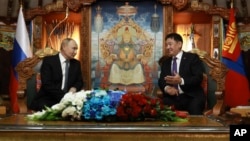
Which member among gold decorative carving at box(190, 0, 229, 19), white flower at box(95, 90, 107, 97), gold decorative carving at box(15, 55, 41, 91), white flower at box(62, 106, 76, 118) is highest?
gold decorative carving at box(190, 0, 229, 19)

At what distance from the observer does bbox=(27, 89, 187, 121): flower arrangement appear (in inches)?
A: 134

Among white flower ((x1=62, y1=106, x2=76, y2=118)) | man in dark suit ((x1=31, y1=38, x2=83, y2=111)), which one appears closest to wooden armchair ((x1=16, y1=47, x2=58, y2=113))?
man in dark suit ((x1=31, y1=38, x2=83, y2=111))

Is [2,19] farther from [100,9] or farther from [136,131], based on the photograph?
[136,131]

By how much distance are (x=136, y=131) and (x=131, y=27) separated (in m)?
4.42

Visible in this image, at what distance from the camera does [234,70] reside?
7.07m

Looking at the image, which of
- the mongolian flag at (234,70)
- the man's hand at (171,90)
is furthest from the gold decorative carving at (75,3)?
the man's hand at (171,90)

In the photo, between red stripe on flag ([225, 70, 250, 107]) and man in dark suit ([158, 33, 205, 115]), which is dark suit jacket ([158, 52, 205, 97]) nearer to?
man in dark suit ([158, 33, 205, 115])

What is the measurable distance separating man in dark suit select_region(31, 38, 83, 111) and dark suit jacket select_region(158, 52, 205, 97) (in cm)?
101

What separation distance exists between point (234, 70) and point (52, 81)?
2.72 metres

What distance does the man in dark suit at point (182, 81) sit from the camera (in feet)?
18.1

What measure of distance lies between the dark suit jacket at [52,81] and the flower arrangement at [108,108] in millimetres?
1978

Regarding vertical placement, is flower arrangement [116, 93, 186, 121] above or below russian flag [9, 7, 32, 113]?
below

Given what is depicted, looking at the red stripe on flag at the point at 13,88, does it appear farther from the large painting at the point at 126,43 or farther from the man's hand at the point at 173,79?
the man's hand at the point at 173,79

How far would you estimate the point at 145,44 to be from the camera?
7.25 metres
